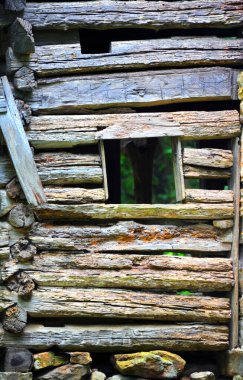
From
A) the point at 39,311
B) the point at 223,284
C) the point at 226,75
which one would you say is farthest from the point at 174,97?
the point at 39,311

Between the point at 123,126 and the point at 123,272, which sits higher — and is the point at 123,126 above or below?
above

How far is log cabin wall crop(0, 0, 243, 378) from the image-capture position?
5691mm

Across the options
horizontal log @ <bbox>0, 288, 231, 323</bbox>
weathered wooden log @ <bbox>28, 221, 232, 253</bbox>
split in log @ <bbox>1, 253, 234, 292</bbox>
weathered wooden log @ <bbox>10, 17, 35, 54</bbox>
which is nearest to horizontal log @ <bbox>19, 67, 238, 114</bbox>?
weathered wooden log @ <bbox>10, 17, 35, 54</bbox>

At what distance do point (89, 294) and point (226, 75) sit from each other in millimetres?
2362

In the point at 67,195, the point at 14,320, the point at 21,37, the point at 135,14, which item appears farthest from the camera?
the point at 135,14

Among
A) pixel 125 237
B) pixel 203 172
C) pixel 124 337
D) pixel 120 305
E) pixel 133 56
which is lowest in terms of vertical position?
pixel 124 337

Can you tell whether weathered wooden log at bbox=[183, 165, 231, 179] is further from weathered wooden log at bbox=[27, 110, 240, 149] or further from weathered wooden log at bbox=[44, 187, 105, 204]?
weathered wooden log at bbox=[44, 187, 105, 204]

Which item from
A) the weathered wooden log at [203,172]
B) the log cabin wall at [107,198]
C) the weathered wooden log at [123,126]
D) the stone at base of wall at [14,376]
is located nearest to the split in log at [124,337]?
the log cabin wall at [107,198]

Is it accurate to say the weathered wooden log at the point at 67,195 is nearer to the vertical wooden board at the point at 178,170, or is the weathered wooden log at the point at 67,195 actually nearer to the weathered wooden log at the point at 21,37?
the vertical wooden board at the point at 178,170

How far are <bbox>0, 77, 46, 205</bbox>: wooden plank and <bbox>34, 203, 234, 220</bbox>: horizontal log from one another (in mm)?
178

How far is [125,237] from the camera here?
5801 mm

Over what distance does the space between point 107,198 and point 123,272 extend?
27.0 inches

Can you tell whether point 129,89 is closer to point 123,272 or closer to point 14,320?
point 123,272

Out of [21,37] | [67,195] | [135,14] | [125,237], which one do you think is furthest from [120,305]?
[135,14]
